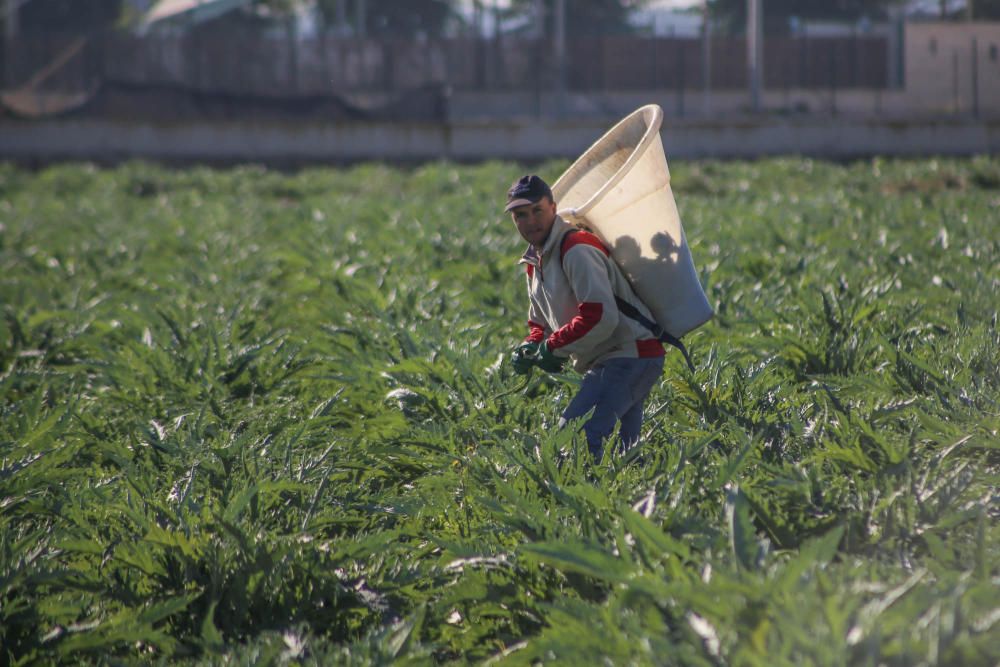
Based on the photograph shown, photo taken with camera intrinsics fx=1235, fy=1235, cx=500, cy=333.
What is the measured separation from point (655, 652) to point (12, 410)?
4381 millimetres

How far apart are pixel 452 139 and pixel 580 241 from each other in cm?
2417

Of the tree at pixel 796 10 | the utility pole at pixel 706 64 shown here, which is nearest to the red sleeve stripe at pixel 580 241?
the utility pole at pixel 706 64

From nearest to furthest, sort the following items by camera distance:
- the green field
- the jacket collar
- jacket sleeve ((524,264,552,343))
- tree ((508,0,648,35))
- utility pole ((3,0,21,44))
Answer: the green field → the jacket collar → jacket sleeve ((524,264,552,343)) → utility pole ((3,0,21,44)) → tree ((508,0,648,35))

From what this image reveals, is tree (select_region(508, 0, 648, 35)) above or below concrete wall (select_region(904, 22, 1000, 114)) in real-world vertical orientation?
above

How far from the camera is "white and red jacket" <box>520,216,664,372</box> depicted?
460 centimetres

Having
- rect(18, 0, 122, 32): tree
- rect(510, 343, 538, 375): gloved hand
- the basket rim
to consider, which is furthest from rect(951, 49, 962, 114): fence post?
rect(18, 0, 122, 32): tree

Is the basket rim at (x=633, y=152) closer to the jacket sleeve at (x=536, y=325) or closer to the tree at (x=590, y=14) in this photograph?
the jacket sleeve at (x=536, y=325)

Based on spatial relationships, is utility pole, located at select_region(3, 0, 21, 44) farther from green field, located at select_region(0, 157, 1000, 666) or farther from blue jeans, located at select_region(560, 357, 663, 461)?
blue jeans, located at select_region(560, 357, 663, 461)

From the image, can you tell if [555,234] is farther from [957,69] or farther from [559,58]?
[559,58]

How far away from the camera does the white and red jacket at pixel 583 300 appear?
4.60 metres

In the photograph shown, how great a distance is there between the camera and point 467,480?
4.73 m

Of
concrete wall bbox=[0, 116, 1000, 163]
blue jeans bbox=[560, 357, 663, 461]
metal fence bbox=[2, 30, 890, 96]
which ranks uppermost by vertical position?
metal fence bbox=[2, 30, 890, 96]

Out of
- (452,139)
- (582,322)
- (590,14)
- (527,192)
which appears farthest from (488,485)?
(590,14)

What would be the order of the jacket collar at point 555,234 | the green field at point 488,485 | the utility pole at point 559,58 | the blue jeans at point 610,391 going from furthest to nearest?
1. the utility pole at point 559,58
2. the blue jeans at point 610,391
3. the jacket collar at point 555,234
4. the green field at point 488,485
